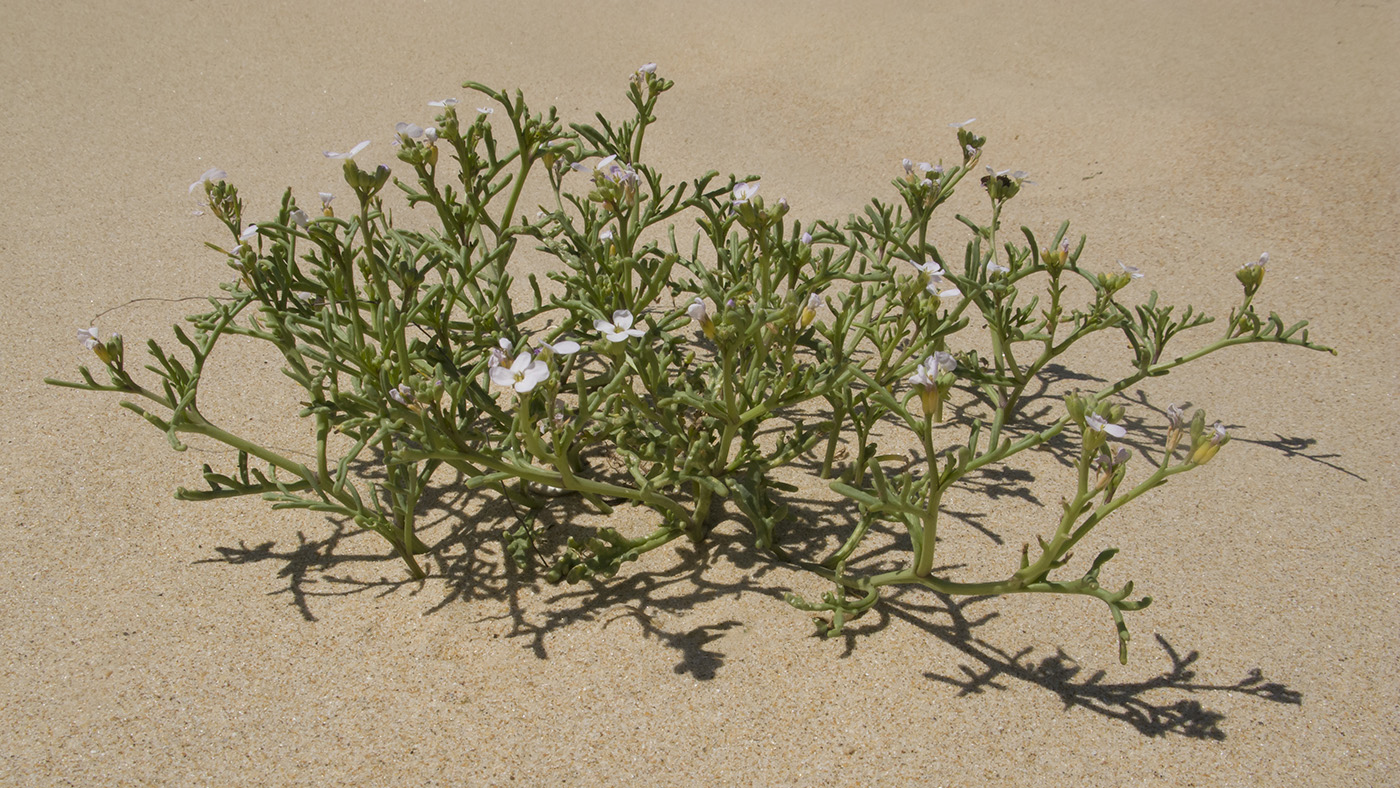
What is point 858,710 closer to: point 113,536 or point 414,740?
point 414,740

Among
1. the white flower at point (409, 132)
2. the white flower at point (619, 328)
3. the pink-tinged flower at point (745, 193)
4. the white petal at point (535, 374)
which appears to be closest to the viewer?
the white petal at point (535, 374)

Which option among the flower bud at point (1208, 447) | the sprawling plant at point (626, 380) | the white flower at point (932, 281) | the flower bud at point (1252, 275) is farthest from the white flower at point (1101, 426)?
the flower bud at point (1252, 275)

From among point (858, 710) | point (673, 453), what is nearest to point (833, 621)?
point (858, 710)

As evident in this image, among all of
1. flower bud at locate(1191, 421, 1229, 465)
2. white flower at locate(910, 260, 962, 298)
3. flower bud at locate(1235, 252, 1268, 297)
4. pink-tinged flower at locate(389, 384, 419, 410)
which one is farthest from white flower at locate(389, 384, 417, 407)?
flower bud at locate(1235, 252, 1268, 297)

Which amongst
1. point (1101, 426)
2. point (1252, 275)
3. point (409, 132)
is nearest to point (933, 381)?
point (1101, 426)

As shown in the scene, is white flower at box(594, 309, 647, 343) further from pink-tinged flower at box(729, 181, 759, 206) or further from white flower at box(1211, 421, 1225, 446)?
white flower at box(1211, 421, 1225, 446)

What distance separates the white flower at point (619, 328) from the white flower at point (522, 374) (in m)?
0.15

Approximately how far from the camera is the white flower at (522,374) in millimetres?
1483

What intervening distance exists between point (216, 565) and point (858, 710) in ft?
4.62

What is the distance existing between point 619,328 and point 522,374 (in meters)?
0.24

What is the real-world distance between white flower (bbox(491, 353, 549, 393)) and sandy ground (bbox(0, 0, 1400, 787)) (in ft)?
2.36

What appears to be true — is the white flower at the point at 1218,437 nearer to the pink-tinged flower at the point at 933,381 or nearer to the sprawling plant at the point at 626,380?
the sprawling plant at the point at 626,380

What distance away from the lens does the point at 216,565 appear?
7.29ft

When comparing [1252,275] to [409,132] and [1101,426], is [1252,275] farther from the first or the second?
[409,132]
